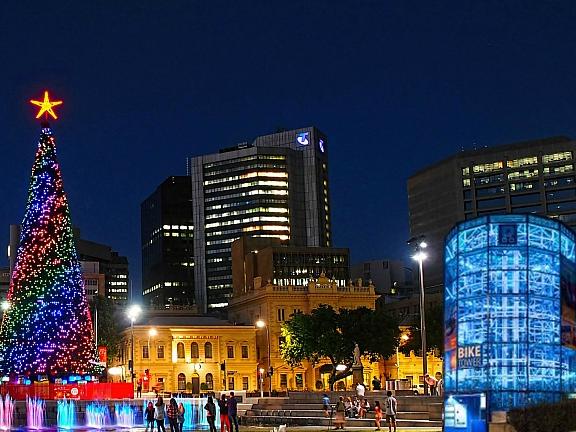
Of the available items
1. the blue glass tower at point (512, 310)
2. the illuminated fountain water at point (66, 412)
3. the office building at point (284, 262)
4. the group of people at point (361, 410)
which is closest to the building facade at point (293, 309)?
the office building at point (284, 262)

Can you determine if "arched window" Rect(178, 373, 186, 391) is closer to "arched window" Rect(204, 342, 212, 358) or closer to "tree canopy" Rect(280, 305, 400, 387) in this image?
"arched window" Rect(204, 342, 212, 358)

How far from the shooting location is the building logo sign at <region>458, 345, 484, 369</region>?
31906 millimetres

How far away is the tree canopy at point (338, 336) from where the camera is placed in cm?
11719

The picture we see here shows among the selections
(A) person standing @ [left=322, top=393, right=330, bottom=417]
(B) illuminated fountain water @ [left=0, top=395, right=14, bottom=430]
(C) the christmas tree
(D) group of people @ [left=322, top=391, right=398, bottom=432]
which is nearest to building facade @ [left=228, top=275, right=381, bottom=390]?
(C) the christmas tree

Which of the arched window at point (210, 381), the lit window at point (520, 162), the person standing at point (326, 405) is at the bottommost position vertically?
the arched window at point (210, 381)

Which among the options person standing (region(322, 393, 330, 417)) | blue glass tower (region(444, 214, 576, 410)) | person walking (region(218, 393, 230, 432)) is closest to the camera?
blue glass tower (region(444, 214, 576, 410))

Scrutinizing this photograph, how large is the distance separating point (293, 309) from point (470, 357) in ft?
331

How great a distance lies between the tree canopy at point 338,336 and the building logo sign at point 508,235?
281ft

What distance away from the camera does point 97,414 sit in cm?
6569

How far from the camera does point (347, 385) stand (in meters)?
126

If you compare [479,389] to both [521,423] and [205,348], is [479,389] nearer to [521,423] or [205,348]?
[521,423]

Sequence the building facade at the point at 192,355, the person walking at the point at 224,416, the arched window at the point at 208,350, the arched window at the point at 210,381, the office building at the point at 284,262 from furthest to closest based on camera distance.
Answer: the office building at the point at 284,262
the arched window at the point at 208,350
the arched window at the point at 210,381
the building facade at the point at 192,355
the person walking at the point at 224,416

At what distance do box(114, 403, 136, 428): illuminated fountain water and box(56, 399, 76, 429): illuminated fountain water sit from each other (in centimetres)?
274

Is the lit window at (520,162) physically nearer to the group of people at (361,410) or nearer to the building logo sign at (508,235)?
the group of people at (361,410)
